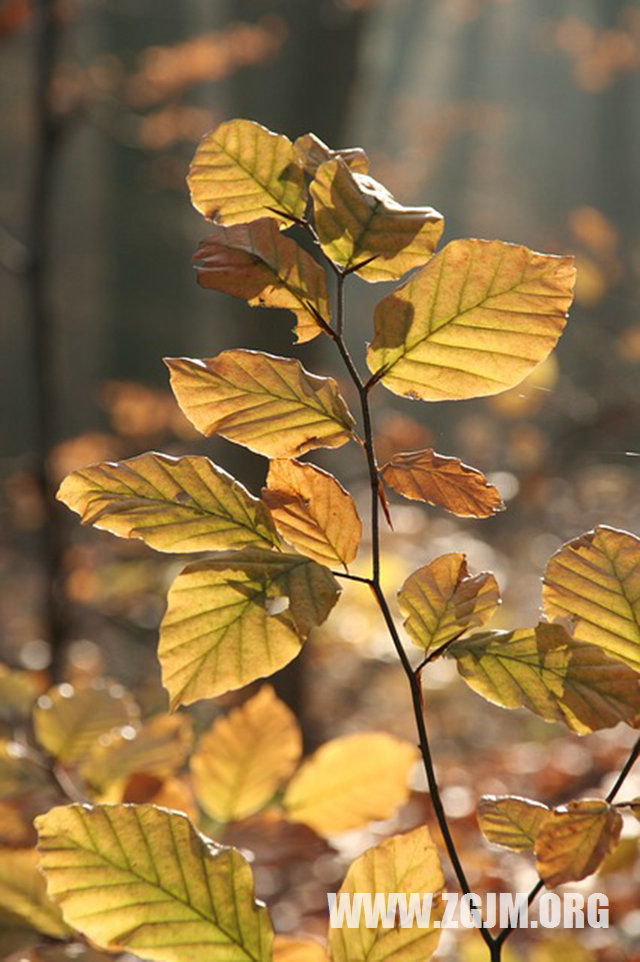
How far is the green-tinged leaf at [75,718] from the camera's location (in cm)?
56

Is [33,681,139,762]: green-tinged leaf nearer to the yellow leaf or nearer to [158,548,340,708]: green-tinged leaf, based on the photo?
the yellow leaf

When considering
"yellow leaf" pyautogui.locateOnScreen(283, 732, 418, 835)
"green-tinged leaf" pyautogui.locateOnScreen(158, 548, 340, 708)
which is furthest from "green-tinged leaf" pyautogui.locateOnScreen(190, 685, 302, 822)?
"green-tinged leaf" pyautogui.locateOnScreen(158, 548, 340, 708)

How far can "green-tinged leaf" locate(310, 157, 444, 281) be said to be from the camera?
0.32 m

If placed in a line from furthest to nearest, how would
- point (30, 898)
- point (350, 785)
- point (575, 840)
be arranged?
point (350, 785), point (30, 898), point (575, 840)

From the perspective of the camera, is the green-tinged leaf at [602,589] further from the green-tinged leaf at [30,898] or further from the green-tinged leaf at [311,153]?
the green-tinged leaf at [30,898]

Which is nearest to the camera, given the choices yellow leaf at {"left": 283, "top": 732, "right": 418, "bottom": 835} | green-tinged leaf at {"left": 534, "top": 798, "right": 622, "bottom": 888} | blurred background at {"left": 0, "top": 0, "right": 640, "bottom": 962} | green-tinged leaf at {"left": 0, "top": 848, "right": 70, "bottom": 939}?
green-tinged leaf at {"left": 534, "top": 798, "right": 622, "bottom": 888}

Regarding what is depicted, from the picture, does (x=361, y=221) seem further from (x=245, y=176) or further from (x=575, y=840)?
(x=575, y=840)

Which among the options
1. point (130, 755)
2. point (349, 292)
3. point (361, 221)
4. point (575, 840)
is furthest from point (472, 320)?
point (349, 292)

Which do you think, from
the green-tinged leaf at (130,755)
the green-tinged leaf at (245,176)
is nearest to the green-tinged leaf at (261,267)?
the green-tinged leaf at (245,176)

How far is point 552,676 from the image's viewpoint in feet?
1.09

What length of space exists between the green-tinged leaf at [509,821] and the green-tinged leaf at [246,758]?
226 mm

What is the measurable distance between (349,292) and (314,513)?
6.74 metres

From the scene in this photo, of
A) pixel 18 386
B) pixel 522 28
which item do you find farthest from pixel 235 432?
pixel 522 28

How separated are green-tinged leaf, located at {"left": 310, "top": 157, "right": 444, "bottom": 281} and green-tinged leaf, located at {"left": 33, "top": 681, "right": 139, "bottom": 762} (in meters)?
0.34
